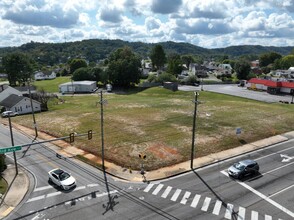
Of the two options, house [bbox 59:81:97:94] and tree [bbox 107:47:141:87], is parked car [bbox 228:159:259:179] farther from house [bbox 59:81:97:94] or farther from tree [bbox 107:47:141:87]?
house [bbox 59:81:97:94]

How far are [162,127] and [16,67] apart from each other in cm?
10223

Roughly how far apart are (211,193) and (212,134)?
1956cm

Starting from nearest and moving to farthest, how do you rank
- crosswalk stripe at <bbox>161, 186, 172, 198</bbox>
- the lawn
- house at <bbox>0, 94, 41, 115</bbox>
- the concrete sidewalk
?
1. crosswalk stripe at <bbox>161, 186, 172, 198</bbox>
2. the concrete sidewalk
3. the lawn
4. house at <bbox>0, 94, 41, 115</bbox>

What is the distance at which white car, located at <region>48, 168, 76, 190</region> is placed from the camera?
28.9 metres

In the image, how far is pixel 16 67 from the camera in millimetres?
126562

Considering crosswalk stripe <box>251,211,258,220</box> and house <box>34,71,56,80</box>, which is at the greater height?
crosswalk stripe <box>251,211,258,220</box>

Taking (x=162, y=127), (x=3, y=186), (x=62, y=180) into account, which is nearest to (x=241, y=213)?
(x=62, y=180)

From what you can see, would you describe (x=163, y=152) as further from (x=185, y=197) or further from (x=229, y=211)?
(x=229, y=211)

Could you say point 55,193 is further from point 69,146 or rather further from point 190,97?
point 190,97

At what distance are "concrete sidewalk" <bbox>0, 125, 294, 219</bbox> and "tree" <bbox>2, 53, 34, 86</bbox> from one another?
97.7 m

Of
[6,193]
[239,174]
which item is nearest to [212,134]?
[239,174]

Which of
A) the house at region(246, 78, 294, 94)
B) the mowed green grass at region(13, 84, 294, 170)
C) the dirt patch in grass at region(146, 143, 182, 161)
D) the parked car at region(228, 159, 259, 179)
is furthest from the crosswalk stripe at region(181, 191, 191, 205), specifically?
the house at region(246, 78, 294, 94)

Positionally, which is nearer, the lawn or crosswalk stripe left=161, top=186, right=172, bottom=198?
crosswalk stripe left=161, top=186, right=172, bottom=198

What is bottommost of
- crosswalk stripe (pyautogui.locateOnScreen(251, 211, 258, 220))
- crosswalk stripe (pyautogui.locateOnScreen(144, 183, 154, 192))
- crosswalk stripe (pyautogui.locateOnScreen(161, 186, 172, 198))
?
crosswalk stripe (pyautogui.locateOnScreen(144, 183, 154, 192))
